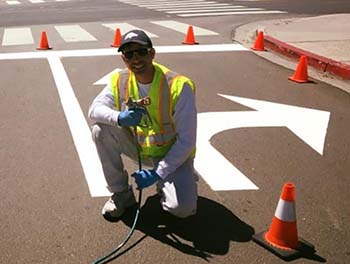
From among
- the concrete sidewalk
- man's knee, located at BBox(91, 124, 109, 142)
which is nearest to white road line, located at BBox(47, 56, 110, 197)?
man's knee, located at BBox(91, 124, 109, 142)

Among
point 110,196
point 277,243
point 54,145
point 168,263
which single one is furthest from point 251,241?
point 54,145

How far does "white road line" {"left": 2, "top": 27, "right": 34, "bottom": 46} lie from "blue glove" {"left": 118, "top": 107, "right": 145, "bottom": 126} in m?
9.06

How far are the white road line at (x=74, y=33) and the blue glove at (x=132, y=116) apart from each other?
9059mm

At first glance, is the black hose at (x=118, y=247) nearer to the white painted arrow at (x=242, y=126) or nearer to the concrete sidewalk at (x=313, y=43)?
the white painted arrow at (x=242, y=126)

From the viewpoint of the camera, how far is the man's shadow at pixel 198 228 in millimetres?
3465

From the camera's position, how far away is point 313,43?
34.5ft

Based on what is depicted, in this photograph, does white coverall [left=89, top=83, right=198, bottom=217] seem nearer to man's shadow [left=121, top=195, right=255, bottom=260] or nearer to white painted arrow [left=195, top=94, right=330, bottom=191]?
man's shadow [left=121, top=195, right=255, bottom=260]

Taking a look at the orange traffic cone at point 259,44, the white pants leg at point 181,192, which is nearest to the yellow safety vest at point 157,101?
the white pants leg at point 181,192

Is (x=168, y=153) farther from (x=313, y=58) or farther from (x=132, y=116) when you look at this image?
(x=313, y=58)

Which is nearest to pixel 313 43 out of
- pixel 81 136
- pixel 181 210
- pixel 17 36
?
pixel 81 136

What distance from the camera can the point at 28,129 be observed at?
5.81 m

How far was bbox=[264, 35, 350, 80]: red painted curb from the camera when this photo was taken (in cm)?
828

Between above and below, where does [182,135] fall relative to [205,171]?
above

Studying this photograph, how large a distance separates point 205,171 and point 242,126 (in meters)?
1.38
